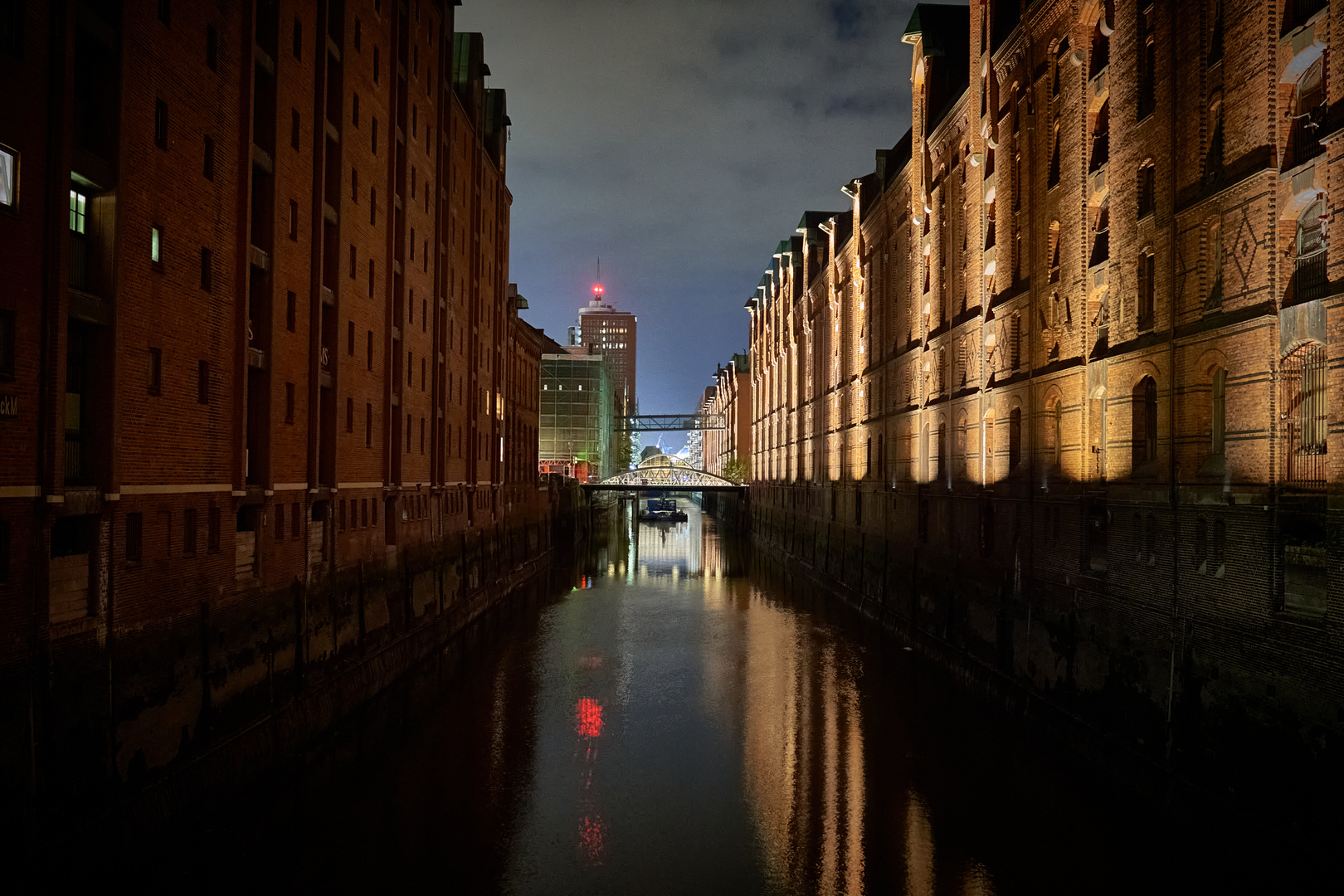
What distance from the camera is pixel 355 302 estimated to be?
22.4 meters

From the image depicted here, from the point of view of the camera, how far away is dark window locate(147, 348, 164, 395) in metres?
12.9

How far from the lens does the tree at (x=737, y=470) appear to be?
84300mm

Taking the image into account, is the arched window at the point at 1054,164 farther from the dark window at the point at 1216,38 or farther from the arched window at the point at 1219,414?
the arched window at the point at 1219,414

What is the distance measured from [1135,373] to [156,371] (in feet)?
53.3

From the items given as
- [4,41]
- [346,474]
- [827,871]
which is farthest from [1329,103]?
[346,474]

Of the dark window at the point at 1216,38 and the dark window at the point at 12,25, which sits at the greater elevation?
the dark window at the point at 1216,38

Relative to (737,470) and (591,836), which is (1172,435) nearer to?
(591,836)

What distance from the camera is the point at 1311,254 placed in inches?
450

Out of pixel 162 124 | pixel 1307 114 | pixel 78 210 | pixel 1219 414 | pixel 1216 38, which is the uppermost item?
pixel 1216 38

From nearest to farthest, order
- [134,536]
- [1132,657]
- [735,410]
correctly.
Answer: [134,536] → [1132,657] → [735,410]

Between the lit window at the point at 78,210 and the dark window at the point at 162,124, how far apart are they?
5.62ft

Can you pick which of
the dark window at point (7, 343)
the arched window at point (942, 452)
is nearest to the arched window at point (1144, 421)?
the arched window at point (942, 452)

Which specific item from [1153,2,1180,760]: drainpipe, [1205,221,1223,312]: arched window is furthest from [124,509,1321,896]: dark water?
[1205,221,1223,312]: arched window

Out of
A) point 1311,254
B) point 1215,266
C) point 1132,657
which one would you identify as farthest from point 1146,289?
point 1132,657
